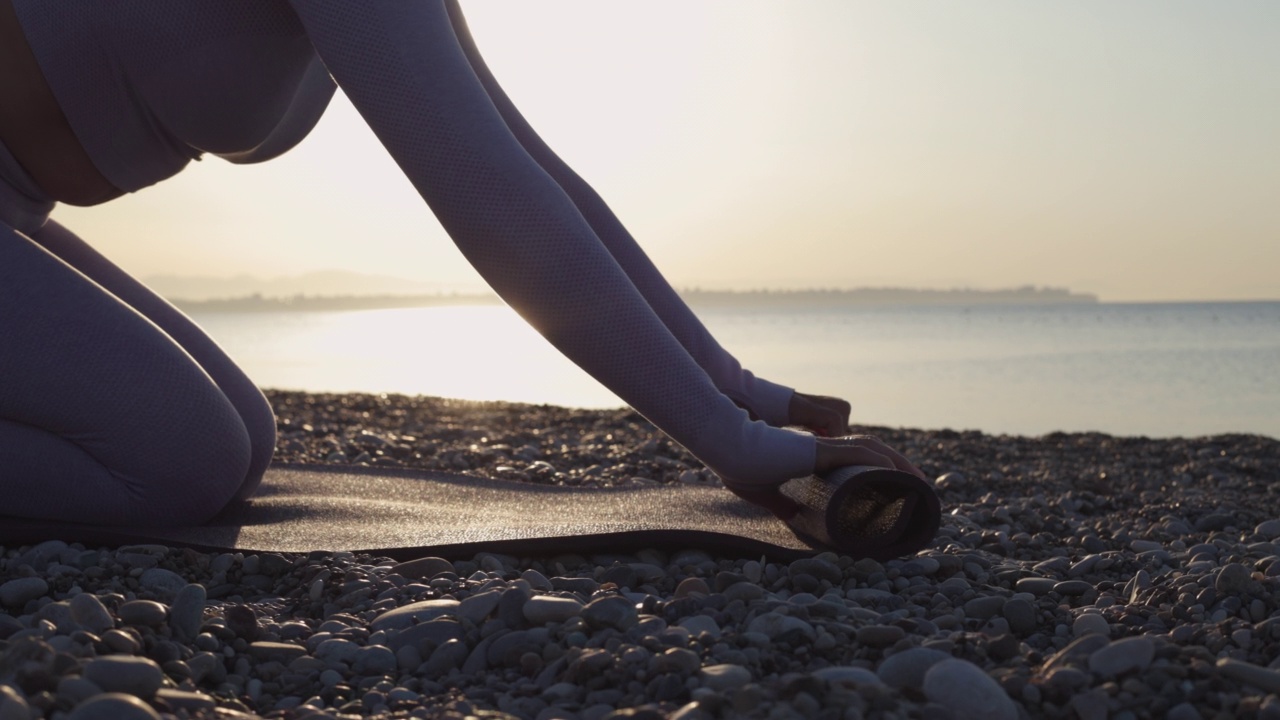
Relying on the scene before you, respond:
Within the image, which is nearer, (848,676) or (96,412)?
(848,676)

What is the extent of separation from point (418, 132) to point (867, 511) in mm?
1195

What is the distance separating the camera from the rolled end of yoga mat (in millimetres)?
1999

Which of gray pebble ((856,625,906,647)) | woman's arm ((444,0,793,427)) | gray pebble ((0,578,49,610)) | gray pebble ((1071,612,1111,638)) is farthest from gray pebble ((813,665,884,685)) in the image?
gray pebble ((0,578,49,610))

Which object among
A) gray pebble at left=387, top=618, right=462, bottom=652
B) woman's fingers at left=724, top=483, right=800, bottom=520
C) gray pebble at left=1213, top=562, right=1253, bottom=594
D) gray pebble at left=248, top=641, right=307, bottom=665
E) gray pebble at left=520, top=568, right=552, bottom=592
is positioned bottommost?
gray pebble at left=248, top=641, right=307, bottom=665

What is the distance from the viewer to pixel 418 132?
1.79 meters

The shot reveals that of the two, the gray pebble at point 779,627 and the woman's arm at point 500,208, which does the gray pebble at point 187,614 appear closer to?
the woman's arm at point 500,208

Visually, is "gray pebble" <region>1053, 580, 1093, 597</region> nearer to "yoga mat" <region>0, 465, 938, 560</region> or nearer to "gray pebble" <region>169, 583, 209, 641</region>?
"yoga mat" <region>0, 465, 938, 560</region>

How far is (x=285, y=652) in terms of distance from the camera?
61.5 inches

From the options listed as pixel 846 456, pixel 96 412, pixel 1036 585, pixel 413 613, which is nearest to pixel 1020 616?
pixel 1036 585

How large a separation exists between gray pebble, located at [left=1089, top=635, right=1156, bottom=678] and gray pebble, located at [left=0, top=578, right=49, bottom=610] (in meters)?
1.73

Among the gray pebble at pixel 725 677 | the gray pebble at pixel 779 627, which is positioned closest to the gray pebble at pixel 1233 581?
the gray pebble at pixel 779 627

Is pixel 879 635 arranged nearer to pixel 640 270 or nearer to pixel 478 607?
pixel 478 607

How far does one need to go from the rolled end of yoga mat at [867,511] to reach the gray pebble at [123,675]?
3.99ft

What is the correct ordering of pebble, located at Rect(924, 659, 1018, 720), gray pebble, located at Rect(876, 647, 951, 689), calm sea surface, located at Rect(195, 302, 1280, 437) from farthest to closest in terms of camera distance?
calm sea surface, located at Rect(195, 302, 1280, 437)
gray pebble, located at Rect(876, 647, 951, 689)
pebble, located at Rect(924, 659, 1018, 720)
